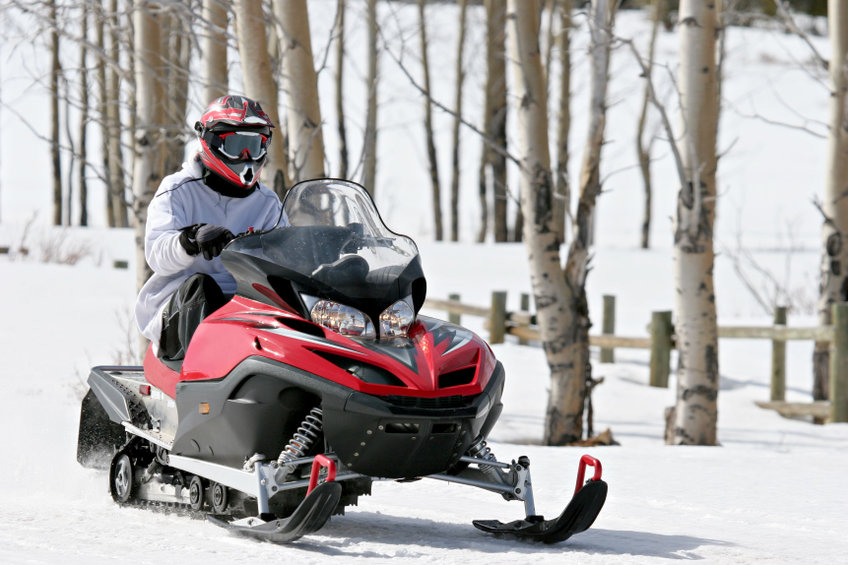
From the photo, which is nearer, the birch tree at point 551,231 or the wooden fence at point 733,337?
the birch tree at point 551,231

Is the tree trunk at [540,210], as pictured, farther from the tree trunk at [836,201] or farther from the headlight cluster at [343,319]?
the headlight cluster at [343,319]

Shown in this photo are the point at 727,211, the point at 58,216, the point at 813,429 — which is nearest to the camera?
the point at 813,429

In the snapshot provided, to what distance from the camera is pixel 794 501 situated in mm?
5555

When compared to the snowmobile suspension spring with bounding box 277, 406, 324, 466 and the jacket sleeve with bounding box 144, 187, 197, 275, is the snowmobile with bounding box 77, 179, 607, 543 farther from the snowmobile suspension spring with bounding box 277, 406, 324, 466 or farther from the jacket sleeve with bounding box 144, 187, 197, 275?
the jacket sleeve with bounding box 144, 187, 197, 275

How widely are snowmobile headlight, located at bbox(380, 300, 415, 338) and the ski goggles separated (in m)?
1.12

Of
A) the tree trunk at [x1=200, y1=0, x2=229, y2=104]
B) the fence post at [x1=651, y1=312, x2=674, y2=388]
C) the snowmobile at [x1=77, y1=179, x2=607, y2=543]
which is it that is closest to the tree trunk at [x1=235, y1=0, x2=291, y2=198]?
the tree trunk at [x1=200, y1=0, x2=229, y2=104]

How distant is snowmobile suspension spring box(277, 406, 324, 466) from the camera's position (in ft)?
13.3

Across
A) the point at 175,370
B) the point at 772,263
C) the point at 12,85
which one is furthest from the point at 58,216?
the point at 175,370

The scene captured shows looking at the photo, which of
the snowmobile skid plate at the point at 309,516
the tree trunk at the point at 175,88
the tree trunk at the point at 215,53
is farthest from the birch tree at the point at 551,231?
the snowmobile skid plate at the point at 309,516

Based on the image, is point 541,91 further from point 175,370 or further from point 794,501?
point 175,370

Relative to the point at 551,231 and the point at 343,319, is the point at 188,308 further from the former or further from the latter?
the point at 551,231

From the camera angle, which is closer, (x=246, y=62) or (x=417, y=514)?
(x=417, y=514)

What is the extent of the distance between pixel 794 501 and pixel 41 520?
3.47m

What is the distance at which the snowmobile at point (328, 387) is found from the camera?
3914 mm
